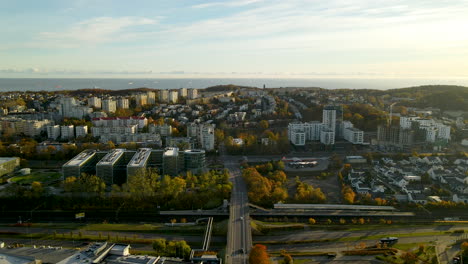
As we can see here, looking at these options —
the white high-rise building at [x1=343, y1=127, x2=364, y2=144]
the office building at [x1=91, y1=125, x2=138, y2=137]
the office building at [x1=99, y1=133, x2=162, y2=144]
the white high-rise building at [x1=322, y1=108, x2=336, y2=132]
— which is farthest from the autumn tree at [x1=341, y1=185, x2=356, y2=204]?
the office building at [x1=91, y1=125, x2=138, y2=137]

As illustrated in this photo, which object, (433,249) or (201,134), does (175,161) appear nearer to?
(201,134)

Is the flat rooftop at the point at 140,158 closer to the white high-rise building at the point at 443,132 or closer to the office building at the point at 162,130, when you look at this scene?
the office building at the point at 162,130

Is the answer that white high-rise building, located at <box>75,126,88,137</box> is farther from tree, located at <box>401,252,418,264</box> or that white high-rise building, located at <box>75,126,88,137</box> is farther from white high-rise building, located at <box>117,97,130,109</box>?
tree, located at <box>401,252,418,264</box>

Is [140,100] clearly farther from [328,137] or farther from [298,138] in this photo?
[328,137]

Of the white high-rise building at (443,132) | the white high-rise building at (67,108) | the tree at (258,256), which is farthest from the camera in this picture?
the white high-rise building at (67,108)

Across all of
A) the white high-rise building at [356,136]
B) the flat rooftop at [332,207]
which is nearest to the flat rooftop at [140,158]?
the flat rooftop at [332,207]

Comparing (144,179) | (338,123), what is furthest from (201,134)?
(338,123)
